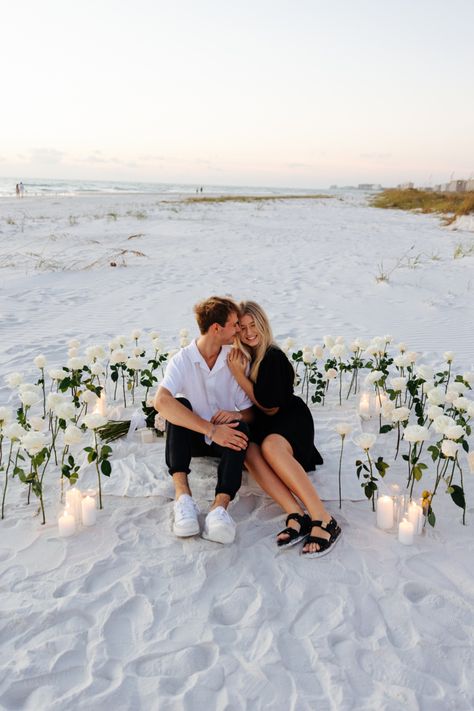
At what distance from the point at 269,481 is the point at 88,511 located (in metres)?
1.01

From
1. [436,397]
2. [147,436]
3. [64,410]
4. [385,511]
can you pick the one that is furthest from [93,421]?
[436,397]

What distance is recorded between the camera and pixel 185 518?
8.63 ft

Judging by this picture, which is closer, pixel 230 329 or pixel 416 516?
pixel 416 516

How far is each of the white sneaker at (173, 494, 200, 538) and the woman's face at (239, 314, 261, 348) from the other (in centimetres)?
101

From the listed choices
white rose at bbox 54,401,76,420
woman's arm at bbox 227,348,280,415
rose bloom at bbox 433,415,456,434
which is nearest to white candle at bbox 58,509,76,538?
white rose at bbox 54,401,76,420

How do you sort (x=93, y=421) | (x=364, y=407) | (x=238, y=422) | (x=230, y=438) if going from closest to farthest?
(x=93, y=421)
(x=230, y=438)
(x=238, y=422)
(x=364, y=407)

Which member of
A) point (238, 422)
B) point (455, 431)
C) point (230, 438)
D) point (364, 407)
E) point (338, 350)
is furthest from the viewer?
point (364, 407)

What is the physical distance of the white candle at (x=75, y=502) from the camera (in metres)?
2.69

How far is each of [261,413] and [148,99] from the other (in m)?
26.0

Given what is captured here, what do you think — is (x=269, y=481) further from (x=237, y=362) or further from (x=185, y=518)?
(x=237, y=362)

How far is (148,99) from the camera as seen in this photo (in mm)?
25094

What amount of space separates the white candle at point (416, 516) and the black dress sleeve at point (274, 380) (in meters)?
0.94

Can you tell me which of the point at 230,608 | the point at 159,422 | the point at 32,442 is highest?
the point at 32,442

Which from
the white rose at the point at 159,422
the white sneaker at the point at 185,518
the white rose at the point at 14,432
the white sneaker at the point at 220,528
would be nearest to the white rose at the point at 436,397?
the white sneaker at the point at 220,528
